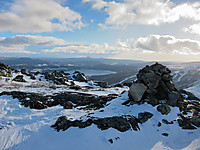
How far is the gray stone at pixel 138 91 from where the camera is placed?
18.9 m

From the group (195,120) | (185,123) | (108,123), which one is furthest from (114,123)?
(195,120)

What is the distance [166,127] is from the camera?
1398cm

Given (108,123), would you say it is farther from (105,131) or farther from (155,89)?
(155,89)

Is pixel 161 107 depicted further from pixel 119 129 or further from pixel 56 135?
pixel 56 135

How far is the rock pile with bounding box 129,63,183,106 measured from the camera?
60.5 ft

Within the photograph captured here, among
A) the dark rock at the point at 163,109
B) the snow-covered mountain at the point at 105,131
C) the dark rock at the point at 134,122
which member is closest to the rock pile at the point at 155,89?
the dark rock at the point at 163,109

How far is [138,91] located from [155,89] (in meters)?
3.10

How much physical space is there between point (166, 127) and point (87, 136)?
10.1 meters

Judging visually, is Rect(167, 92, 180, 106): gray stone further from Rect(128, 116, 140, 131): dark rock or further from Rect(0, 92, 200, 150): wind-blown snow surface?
Rect(128, 116, 140, 131): dark rock

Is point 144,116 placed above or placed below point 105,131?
above

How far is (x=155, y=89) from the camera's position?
19.4m

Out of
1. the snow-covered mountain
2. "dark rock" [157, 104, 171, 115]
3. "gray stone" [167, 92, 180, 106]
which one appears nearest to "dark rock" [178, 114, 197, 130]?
the snow-covered mountain

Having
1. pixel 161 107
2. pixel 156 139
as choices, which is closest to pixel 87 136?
pixel 156 139

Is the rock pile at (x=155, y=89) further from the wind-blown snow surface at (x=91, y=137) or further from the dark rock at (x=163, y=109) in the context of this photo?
the wind-blown snow surface at (x=91, y=137)
